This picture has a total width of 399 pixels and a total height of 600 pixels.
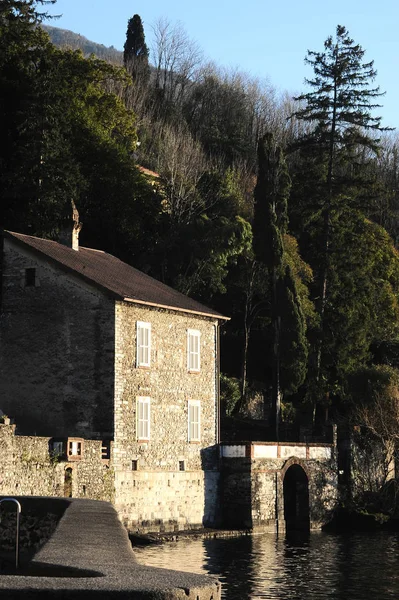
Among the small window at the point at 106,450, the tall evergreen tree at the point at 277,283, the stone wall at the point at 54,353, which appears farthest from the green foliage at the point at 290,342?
the small window at the point at 106,450

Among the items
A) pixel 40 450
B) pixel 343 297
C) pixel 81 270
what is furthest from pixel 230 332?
pixel 40 450

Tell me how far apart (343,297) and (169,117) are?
32810mm

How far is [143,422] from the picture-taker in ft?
131

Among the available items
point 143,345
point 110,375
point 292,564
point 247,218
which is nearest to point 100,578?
point 292,564

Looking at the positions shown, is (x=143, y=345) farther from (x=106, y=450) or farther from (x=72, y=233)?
(x=72, y=233)

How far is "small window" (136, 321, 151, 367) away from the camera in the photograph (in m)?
40.1

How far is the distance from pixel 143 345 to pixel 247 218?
23667mm

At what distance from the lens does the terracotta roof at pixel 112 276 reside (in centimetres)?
3972

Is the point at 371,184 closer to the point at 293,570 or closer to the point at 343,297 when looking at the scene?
the point at 343,297

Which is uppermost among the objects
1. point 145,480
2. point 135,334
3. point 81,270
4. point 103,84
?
point 103,84

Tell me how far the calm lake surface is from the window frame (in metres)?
4.23

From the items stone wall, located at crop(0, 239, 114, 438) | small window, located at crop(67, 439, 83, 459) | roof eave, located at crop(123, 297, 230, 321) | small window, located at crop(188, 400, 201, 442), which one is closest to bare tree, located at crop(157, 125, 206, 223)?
roof eave, located at crop(123, 297, 230, 321)

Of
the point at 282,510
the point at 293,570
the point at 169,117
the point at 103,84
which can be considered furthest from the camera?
the point at 169,117

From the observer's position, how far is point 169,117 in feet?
281
